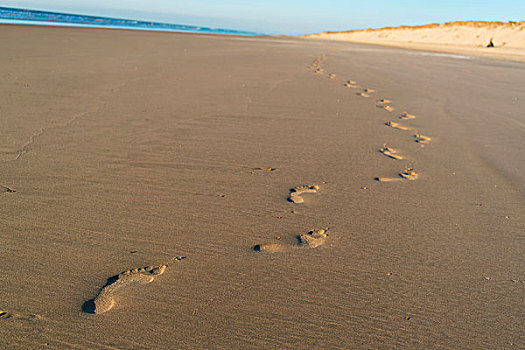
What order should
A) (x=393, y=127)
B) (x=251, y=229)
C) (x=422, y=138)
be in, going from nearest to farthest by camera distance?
(x=251, y=229), (x=422, y=138), (x=393, y=127)

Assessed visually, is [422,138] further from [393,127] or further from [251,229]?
[251,229]

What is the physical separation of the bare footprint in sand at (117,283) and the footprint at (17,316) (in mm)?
135

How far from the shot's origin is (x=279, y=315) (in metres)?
1.28

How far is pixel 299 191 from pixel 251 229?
527mm

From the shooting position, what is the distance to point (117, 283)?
138 centimetres

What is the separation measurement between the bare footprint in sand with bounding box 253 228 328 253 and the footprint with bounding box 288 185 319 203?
34 cm

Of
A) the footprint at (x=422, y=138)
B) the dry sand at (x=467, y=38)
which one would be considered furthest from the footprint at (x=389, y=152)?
the dry sand at (x=467, y=38)

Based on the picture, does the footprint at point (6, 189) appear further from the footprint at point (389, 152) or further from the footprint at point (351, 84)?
the footprint at point (351, 84)

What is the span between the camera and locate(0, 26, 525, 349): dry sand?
123 centimetres

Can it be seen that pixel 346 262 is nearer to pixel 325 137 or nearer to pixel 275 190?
pixel 275 190

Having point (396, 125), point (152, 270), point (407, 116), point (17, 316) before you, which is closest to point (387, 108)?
point (407, 116)

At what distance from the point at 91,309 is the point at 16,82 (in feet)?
13.9

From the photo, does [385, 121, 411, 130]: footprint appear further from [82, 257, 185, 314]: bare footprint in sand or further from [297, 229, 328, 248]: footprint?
[82, 257, 185, 314]: bare footprint in sand

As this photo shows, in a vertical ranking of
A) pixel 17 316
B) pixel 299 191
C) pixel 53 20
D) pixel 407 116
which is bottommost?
pixel 17 316
